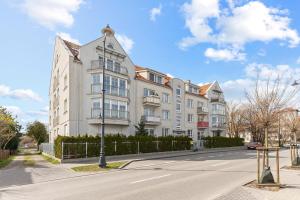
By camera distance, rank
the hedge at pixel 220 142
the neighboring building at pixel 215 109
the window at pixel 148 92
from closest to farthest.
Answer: the window at pixel 148 92
the hedge at pixel 220 142
the neighboring building at pixel 215 109

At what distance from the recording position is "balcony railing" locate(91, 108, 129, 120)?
34.2 m

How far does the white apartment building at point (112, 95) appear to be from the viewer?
34.1 meters

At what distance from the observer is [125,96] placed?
1484 inches

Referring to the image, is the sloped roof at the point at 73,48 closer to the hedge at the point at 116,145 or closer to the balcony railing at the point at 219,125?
the hedge at the point at 116,145

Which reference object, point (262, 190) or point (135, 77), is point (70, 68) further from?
point (262, 190)

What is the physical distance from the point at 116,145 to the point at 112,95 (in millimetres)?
7639

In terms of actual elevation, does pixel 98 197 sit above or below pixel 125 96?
below

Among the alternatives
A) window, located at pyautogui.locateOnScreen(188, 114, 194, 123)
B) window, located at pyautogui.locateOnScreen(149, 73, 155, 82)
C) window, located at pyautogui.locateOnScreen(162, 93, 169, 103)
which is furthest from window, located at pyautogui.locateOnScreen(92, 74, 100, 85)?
window, located at pyautogui.locateOnScreen(188, 114, 194, 123)

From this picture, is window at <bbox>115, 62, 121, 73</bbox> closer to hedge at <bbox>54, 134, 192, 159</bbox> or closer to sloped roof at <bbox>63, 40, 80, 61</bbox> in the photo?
sloped roof at <bbox>63, 40, 80, 61</bbox>

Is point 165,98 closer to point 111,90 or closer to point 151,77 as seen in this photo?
point 151,77

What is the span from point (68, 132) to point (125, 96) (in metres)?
8.23

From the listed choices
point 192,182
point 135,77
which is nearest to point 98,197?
point 192,182

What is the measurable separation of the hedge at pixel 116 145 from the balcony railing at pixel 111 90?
6.09 meters

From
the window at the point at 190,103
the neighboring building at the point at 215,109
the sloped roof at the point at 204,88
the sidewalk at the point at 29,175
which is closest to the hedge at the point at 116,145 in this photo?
the sidewalk at the point at 29,175
